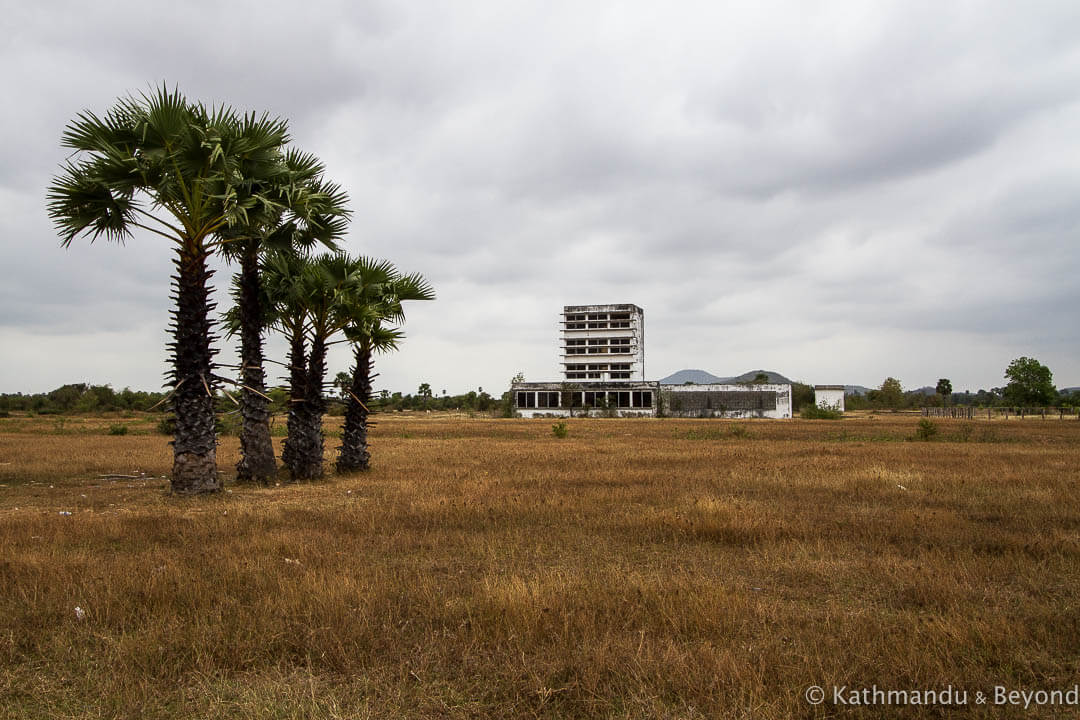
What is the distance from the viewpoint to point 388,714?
411cm

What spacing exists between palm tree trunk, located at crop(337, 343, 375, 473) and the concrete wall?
3338 inches

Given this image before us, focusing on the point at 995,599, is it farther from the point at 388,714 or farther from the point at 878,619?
the point at 388,714

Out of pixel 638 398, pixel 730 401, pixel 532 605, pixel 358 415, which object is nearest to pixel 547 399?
pixel 638 398

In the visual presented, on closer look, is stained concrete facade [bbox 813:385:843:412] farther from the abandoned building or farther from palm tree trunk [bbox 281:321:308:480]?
palm tree trunk [bbox 281:321:308:480]

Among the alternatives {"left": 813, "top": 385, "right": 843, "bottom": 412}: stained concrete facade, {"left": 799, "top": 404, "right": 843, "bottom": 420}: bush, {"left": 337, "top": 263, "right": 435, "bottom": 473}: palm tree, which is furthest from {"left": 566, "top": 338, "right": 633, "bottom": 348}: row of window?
{"left": 337, "top": 263, "right": 435, "bottom": 473}: palm tree

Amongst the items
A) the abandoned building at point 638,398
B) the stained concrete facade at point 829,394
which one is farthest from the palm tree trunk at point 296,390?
the stained concrete facade at point 829,394

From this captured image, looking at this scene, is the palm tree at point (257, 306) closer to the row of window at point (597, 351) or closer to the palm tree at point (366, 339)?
the palm tree at point (366, 339)

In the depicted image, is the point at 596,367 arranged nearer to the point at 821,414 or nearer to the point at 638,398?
the point at 638,398

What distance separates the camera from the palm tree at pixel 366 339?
60.1 ft

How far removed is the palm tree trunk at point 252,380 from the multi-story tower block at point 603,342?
389ft

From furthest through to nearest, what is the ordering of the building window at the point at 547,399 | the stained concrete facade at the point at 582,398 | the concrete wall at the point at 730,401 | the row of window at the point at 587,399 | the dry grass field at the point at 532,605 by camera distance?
the building window at the point at 547,399 < the row of window at the point at 587,399 < the stained concrete facade at the point at 582,398 < the concrete wall at the point at 730,401 < the dry grass field at the point at 532,605

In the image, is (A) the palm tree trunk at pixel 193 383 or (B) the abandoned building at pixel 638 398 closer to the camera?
(A) the palm tree trunk at pixel 193 383

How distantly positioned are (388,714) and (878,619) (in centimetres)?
438

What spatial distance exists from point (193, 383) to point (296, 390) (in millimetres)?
3745
